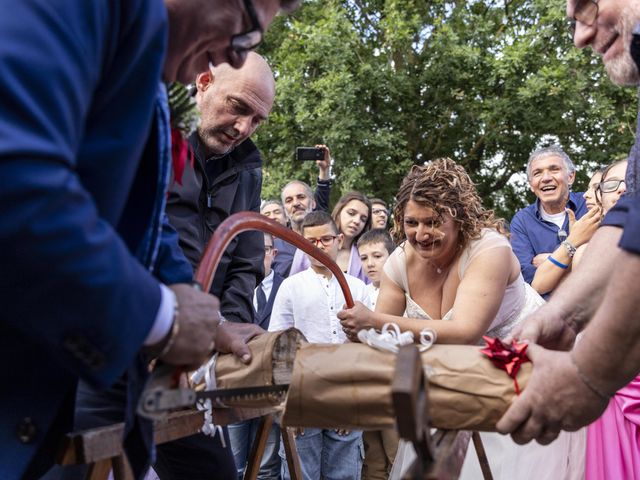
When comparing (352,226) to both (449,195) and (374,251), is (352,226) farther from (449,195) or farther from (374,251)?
(449,195)

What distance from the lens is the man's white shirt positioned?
4.44m

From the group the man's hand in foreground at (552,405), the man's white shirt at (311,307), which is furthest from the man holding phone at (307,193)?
the man's hand in foreground at (552,405)

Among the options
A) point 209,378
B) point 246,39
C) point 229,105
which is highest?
point 246,39

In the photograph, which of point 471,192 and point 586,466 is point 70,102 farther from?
point 586,466

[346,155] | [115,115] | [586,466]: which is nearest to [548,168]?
[586,466]

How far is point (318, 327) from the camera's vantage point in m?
4.45

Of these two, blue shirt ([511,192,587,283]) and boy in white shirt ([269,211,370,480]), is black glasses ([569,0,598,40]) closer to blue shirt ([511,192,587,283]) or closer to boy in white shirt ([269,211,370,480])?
boy in white shirt ([269,211,370,480])

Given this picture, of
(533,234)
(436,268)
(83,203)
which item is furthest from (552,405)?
(533,234)

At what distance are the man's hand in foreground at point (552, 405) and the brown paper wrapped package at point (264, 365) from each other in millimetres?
728

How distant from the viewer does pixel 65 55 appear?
1.10 metres

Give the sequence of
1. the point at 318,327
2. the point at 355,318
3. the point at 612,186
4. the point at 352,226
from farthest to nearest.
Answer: the point at 352,226, the point at 318,327, the point at 612,186, the point at 355,318

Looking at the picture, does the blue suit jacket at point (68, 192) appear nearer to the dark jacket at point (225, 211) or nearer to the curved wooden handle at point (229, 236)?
the curved wooden handle at point (229, 236)

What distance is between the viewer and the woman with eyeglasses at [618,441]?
2.97 meters

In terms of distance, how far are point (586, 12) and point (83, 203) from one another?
71.8 inches
